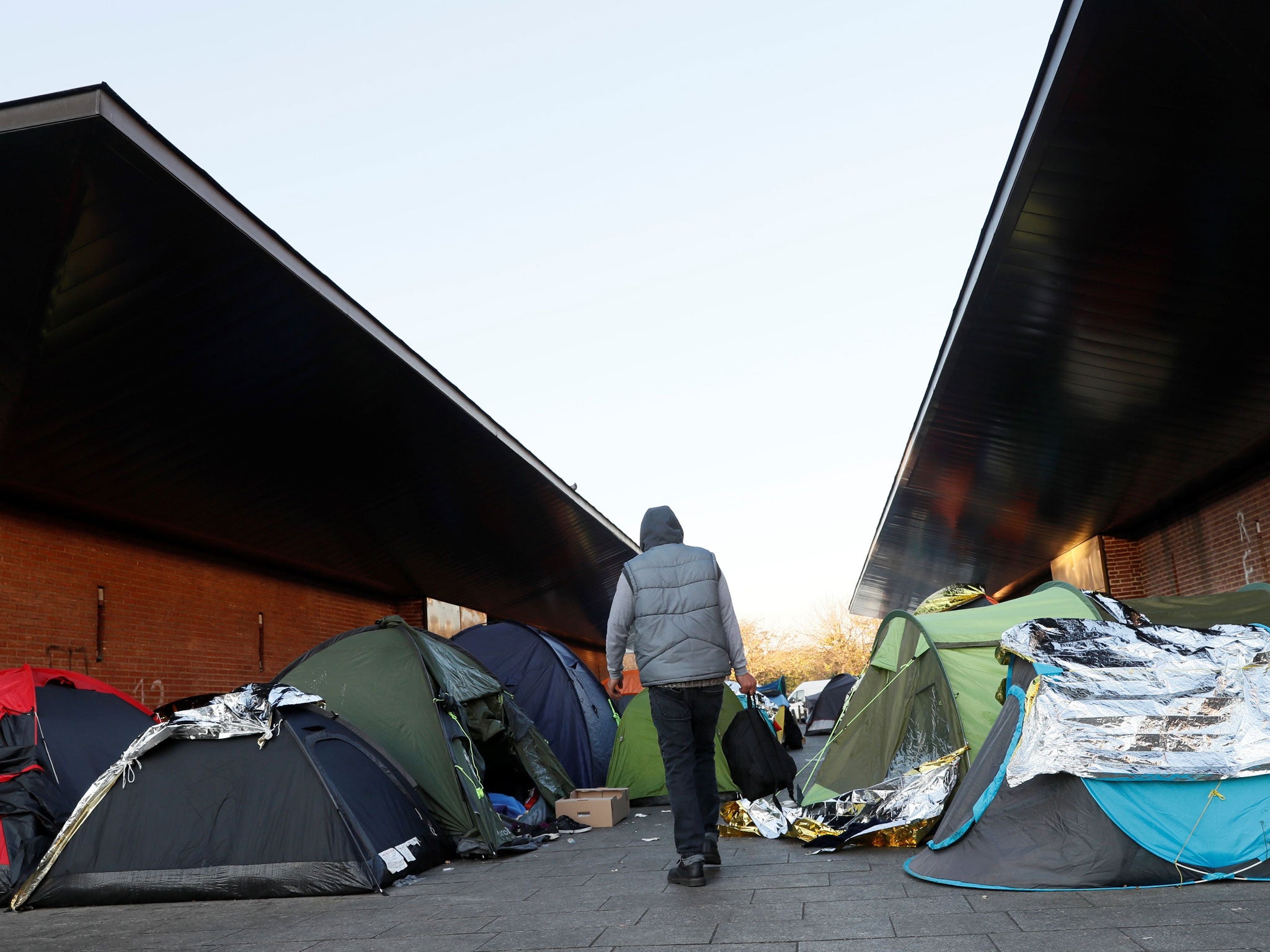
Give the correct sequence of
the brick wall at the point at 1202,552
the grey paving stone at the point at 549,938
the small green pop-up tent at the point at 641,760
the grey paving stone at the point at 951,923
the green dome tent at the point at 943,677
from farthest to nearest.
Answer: the brick wall at the point at 1202,552
the small green pop-up tent at the point at 641,760
the green dome tent at the point at 943,677
the grey paving stone at the point at 549,938
the grey paving stone at the point at 951,923

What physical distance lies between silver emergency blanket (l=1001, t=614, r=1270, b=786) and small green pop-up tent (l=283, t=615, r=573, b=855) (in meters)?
3.64

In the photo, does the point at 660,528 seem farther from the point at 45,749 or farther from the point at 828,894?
the point at 45,749

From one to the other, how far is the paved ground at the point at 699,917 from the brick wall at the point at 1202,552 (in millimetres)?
7995

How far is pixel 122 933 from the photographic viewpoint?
4.67 meters

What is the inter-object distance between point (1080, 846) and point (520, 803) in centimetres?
493

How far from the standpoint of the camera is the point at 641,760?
973cm

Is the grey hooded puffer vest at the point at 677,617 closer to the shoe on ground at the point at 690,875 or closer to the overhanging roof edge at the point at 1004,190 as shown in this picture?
the shoe on ground at the point at 690,875

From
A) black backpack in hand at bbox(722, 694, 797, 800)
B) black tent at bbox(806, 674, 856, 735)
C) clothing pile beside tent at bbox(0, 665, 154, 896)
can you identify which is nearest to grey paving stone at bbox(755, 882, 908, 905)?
black backpack in hand at bbox(722, 694, 797, 800)

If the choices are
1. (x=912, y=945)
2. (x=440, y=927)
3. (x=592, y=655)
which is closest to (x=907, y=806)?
(x=912, y=945)

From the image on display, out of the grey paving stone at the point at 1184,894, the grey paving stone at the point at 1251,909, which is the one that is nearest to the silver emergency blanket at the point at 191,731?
the grey paving stone at the point at 1184,894

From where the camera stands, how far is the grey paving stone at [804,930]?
3.76 metres

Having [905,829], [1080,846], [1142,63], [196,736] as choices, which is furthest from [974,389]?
[196,736]

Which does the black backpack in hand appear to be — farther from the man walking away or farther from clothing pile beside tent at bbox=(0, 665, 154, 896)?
clothing pile beside tent at bbox=(0, 665, 154, 896)

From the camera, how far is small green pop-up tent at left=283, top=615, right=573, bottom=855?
22.5ft
